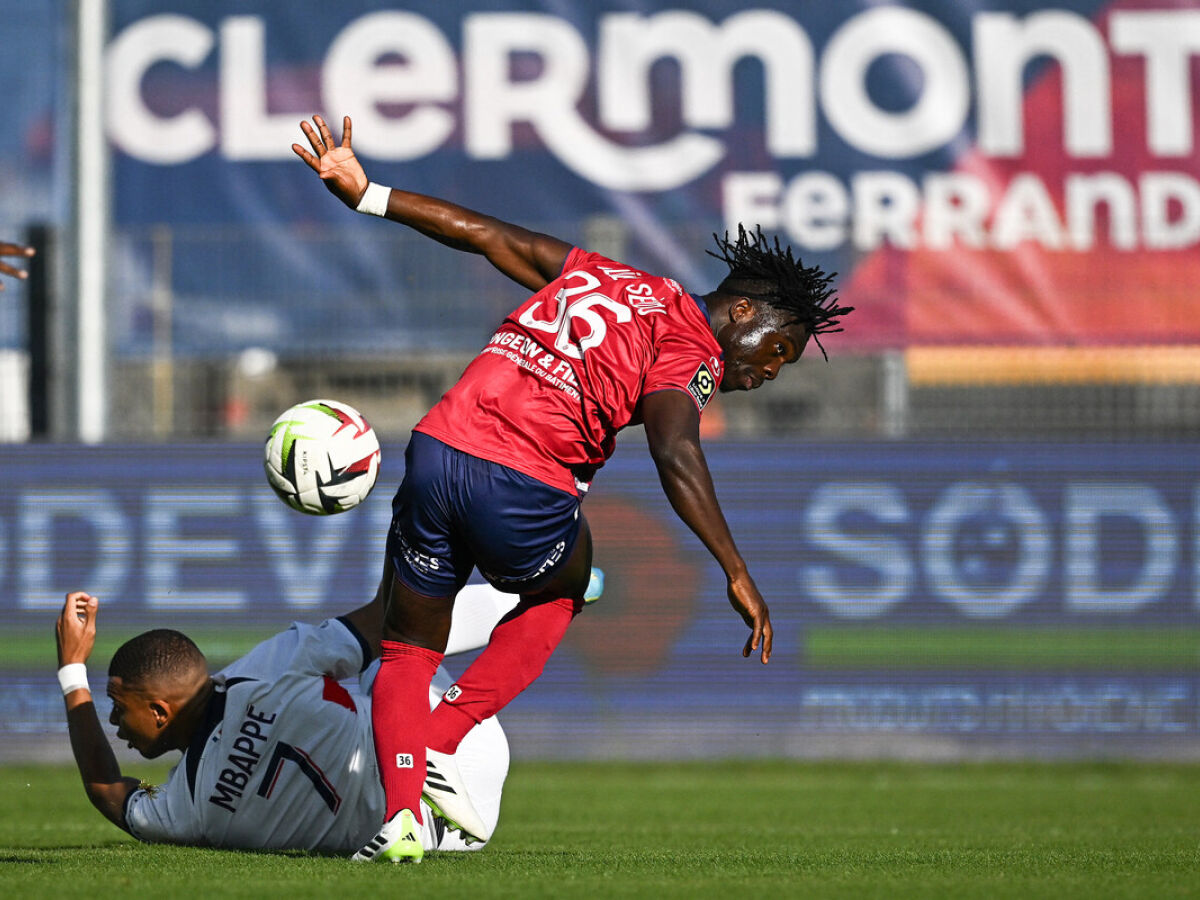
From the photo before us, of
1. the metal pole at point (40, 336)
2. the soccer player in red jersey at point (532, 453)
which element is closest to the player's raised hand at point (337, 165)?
the soccer player in red jersey at point (532, 453)

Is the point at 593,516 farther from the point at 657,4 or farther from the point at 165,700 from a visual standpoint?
the point at 165,700

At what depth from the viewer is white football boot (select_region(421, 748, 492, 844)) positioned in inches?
186

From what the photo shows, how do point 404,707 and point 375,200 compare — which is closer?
point 404,707

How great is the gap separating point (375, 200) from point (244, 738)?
1.72 meters

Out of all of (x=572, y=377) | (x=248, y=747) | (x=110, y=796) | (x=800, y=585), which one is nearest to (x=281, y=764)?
(x=248, y=747)

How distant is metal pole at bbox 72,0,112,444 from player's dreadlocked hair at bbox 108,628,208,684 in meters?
6.02

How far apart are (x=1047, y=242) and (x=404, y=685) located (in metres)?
7.61

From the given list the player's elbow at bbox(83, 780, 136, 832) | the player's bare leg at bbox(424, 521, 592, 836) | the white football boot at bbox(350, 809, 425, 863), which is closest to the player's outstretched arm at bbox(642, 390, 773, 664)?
the player's bare leg at bbox(424, 521, 592, 836)

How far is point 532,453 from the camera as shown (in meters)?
4.59

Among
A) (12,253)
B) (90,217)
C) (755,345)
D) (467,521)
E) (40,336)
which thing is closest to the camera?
(467,521)

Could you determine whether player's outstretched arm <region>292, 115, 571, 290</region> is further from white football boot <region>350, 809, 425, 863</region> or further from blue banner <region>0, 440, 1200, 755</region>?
blue banner <region>0, 440, 1200, 755</region>

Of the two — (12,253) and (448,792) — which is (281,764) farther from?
(12,253)

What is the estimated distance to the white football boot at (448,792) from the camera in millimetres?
4719

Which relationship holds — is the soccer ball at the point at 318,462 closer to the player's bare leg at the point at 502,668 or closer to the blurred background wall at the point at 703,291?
the player's bare leg at the point at 502,668
